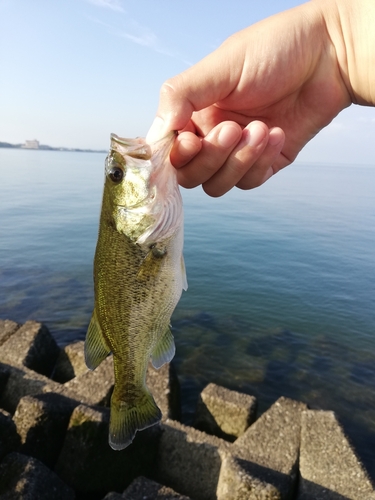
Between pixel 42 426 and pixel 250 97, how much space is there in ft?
15.2

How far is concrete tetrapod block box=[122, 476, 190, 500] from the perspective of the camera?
163 inches

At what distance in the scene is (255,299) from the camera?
14.9m

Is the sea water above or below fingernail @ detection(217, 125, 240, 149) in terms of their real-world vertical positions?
below

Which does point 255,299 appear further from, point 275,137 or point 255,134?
→ point 255,134

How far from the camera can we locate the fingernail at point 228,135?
2.88 m

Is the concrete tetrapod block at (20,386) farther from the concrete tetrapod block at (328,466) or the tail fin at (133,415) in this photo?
the concrete tetrapod block at (328,466)

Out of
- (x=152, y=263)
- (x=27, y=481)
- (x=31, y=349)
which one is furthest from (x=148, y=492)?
(x=31, y=349)

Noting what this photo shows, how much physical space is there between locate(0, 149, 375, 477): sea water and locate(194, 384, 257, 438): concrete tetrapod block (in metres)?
1.72

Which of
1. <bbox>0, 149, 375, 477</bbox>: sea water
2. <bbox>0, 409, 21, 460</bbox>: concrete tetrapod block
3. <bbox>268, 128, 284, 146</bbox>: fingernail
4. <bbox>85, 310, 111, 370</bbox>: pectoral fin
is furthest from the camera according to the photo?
<bbox>0, 149, 375, 477</bbox>: sea water

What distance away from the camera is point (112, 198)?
8.85 ft

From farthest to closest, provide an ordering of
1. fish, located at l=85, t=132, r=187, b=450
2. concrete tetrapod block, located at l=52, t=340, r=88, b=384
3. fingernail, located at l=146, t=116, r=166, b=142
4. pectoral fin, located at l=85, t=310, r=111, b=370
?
concrete tetrapod block, located at l=52, t=340, r=88, b=384 → pectoral fin, located at l=85, t=310, r=111, b=370 → fingernail, located at l=146, t=116, r=166, b=142 → fish, located at l=85, t=132, r=187, b=450

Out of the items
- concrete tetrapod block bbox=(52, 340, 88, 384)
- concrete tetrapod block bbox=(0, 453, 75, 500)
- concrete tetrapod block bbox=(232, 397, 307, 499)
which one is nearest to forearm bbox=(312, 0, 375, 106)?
concrete tetrapod block bbox=(232, 397, 307, 499)

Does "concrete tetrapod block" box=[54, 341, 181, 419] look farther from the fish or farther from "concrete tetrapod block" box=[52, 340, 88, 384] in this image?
the fish

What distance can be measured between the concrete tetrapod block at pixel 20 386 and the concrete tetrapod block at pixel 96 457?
4.28ft
